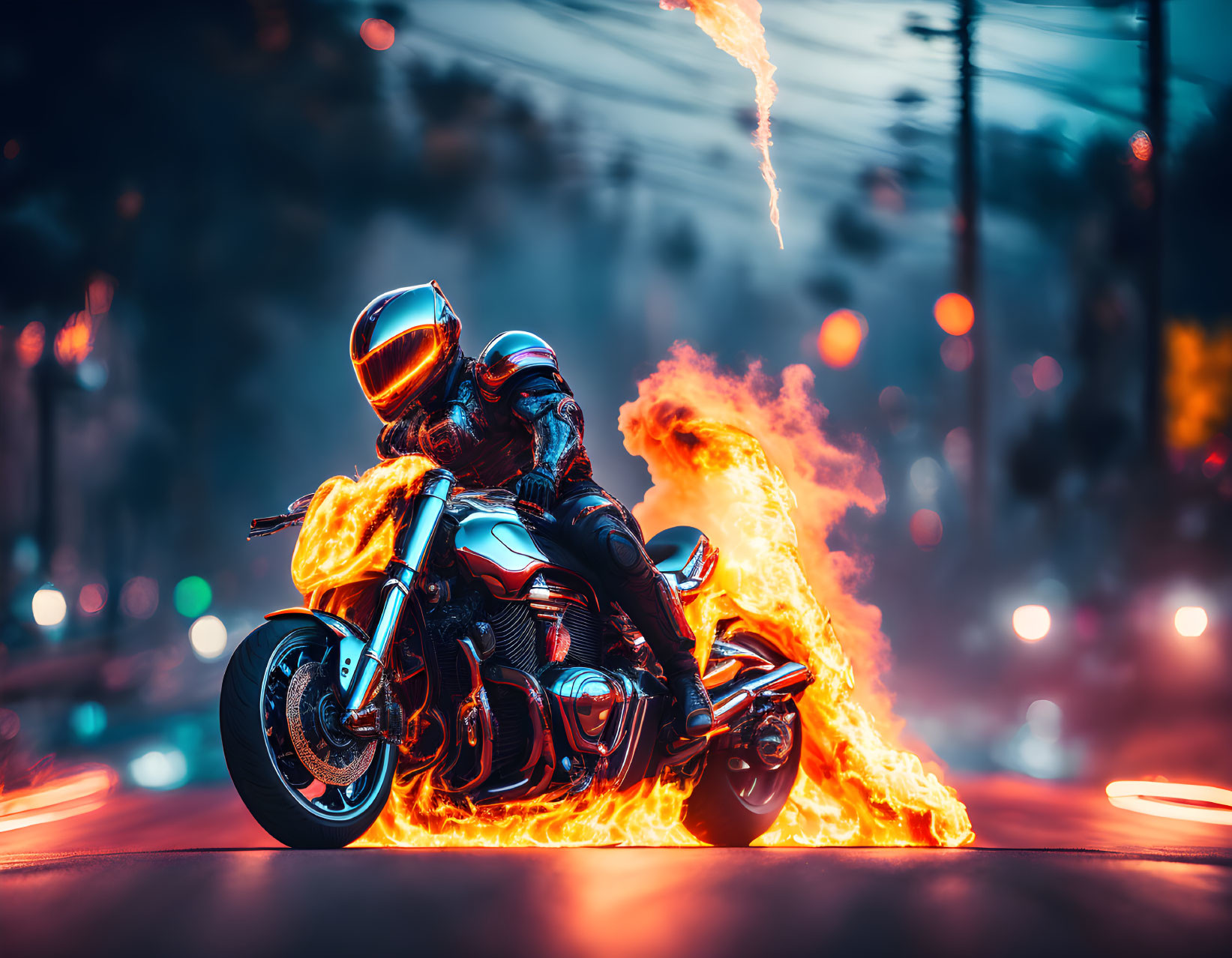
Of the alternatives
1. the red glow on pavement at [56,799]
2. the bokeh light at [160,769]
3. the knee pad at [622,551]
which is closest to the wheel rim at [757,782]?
the knee pad at [622,551]

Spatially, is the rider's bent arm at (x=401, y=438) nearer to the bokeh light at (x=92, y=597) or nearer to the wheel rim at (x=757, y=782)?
the wheel rim at (x=757, y=782)

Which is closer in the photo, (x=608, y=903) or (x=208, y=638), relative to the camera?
(x=608, y=903)

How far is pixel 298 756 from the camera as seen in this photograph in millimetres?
2346

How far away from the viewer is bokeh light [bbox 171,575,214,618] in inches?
579

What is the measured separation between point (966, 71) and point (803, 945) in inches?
346

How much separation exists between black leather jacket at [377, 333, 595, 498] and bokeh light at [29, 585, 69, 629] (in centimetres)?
953

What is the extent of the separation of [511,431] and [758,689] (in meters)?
1.59

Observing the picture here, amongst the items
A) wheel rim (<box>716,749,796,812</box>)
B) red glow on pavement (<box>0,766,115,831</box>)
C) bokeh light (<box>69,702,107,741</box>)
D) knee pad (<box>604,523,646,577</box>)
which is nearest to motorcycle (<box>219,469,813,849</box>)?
knee pad (<box>604,523,646,577</box>)

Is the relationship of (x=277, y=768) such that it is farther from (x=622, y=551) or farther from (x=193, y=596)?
(x=193, y=596)

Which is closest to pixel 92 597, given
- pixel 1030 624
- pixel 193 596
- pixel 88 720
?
pixel 193 596

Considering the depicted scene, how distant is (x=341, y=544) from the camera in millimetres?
2664

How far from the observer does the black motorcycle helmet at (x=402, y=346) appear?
2967 mm

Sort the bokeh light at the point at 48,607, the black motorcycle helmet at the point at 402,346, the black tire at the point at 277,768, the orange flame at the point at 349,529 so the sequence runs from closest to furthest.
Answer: the black tire at the point at 277,768, the orange flame at the point at 349,529, the black motorcycle helmet at the point at 402,346, the bokeh light at the point at 48,607

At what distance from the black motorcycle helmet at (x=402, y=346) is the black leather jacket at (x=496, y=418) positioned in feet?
0.24
